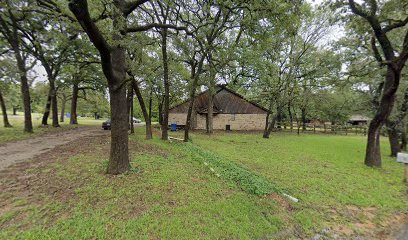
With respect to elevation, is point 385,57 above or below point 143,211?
above

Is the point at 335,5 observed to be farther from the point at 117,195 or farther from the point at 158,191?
the point at 117,195

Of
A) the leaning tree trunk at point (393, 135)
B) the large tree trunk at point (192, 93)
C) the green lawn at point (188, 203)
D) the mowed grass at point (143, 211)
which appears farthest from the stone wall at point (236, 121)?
the mowed grass at point (143, 211)

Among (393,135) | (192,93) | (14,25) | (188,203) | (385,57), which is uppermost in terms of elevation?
(14,25)

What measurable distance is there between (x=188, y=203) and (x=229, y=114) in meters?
22.4

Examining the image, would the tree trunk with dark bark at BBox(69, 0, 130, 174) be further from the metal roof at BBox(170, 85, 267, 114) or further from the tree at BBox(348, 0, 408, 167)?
the metal roof at BBox(170, 85, 267, 114)

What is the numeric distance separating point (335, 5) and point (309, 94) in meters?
16.4

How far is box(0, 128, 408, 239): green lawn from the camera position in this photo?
10.2ft

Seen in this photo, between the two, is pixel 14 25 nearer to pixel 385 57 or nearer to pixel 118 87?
pixel 118 87

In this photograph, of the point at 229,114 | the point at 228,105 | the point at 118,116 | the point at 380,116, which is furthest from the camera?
the point at 228,105

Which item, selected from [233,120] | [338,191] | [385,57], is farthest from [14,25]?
[233,120]

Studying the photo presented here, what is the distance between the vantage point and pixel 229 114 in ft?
85.2

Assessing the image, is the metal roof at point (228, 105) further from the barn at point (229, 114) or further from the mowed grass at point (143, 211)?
the mowed grass at point (143, 211)

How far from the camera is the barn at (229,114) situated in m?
25.7

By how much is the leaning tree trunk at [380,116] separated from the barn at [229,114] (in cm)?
1744
